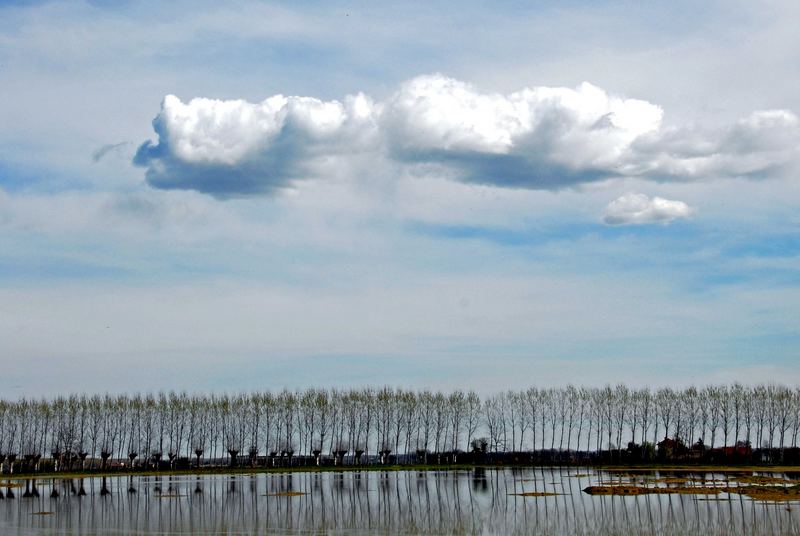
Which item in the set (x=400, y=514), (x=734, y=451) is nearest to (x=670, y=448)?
(x=734, y=451)

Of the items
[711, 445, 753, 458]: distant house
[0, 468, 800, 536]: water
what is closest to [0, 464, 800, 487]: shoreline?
[711, 445, 753, 458]: distant house

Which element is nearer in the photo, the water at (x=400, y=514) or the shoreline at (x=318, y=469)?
the water at (x=400, y=514)

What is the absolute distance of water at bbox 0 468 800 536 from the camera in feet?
144

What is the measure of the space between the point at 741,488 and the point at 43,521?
46704 millimetres

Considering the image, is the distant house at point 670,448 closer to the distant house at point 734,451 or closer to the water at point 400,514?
the distant house at point 734,451

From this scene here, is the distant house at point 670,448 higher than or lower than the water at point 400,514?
lower

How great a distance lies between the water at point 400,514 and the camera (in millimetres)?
43938

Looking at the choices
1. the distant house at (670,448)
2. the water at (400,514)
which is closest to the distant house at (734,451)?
the distant house at (670,448)

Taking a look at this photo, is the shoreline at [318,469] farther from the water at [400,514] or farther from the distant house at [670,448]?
the water at [400,514]

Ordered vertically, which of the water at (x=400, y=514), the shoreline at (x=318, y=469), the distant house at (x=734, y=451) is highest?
the water at (x=400, y=514)

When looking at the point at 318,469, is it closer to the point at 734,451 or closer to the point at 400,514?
the point at 734,451

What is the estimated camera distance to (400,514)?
2034 inches

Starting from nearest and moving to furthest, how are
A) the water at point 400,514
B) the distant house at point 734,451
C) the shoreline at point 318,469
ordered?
the water at point 400,514
the shoreline at point 318,469
the distant house at point 734,451

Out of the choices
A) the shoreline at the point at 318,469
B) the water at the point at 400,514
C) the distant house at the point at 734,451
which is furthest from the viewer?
the distant house at the point at 734,451
